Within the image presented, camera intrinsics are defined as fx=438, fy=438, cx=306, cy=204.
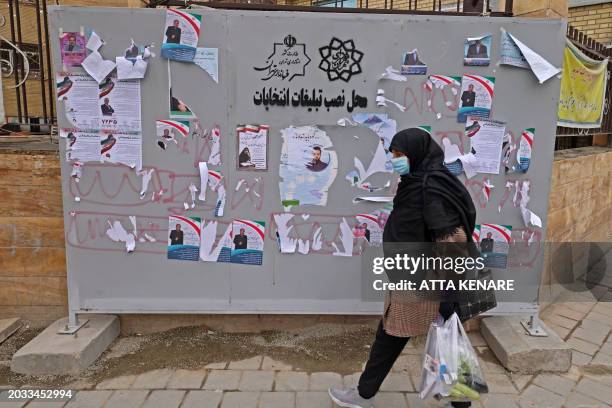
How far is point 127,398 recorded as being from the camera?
2.88 metres

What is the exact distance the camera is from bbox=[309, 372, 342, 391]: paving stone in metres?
3.02

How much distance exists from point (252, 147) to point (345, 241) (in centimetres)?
99

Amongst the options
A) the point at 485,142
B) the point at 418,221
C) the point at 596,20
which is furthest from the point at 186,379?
the point at 596,20

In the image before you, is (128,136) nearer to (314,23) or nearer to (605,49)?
(314,23)

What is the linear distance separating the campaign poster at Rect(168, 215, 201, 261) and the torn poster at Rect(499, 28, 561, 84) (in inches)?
99.6

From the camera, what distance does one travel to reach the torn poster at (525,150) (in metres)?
3.22

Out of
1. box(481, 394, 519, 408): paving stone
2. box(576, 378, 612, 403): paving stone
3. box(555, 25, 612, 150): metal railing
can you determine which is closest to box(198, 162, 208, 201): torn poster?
box(481, 394, 519, 408): paving stone

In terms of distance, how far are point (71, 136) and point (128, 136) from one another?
410 millimetres

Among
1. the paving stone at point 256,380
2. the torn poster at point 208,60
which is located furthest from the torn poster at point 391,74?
the paving stone at point 256,380

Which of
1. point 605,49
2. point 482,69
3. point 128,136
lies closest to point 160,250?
point 128,136

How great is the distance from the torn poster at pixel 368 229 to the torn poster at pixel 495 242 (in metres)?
0.78

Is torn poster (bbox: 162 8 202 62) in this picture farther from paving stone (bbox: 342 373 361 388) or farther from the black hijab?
paving stone (bbox: 342 373 361 388)

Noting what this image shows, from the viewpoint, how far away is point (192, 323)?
363 cm

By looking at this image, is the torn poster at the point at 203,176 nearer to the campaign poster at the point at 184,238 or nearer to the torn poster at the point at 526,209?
the campaign poster at the point at 184,238
